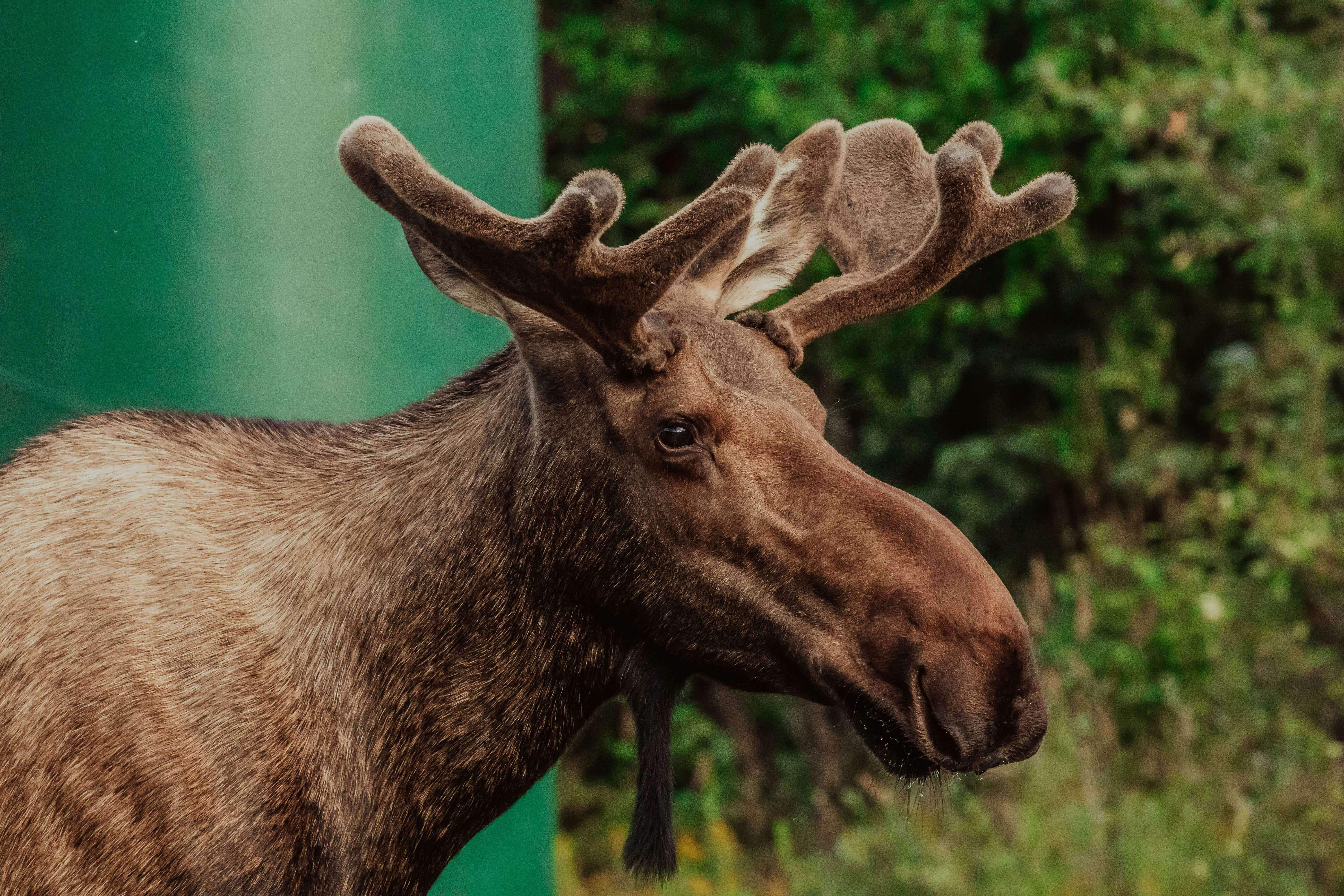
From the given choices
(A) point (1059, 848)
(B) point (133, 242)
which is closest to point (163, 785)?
(B) point (133, 242)

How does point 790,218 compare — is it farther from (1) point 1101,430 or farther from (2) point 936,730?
(1) point 1101,430

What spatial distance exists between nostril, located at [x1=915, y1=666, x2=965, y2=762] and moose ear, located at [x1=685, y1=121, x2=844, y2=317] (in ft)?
2.78

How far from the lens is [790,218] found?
8.45 ft

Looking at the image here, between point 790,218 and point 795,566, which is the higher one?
point 790,218

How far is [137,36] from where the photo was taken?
2936mm

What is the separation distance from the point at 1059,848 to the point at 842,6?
11.5 feet

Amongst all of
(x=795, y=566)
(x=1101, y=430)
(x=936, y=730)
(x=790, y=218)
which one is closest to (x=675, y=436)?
(x=795, y=566)

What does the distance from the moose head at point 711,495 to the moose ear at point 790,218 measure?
0.18 m

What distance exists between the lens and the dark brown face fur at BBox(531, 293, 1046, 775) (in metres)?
1.89

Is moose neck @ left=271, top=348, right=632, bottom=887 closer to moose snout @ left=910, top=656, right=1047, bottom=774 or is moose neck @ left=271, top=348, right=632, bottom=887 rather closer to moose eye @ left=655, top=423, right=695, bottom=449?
moose eye @ left=655, top=423, right=695, bottom=449

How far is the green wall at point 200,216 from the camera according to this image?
2938 millimetres

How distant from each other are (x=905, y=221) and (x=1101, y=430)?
3.60m

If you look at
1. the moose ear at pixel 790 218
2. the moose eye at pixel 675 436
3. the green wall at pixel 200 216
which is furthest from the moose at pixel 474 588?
the green wall at pixel 200 216

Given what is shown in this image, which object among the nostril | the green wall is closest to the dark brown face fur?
the nostril
